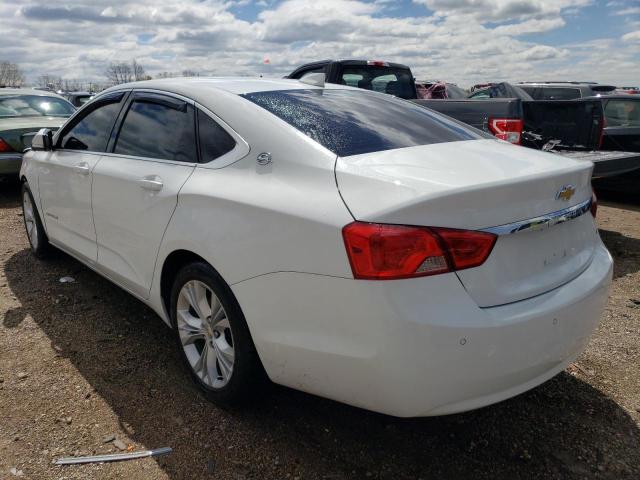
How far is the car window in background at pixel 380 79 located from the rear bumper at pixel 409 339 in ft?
18.8

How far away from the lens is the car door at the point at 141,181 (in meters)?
2.79

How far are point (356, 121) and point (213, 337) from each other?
126 centimetres

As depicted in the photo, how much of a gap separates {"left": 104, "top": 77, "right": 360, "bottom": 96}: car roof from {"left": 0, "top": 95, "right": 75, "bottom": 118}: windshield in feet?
21.5

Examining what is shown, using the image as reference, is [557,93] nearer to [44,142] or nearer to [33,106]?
[33,106]

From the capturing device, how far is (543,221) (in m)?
2.11

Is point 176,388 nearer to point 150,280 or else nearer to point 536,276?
point 150,280

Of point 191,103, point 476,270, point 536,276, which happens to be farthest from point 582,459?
point 191,103

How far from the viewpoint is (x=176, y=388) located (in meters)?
2.93

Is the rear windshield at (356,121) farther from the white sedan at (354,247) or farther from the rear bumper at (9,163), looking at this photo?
the rear bumper at (9,163)

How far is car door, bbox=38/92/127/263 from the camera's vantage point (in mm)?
3576

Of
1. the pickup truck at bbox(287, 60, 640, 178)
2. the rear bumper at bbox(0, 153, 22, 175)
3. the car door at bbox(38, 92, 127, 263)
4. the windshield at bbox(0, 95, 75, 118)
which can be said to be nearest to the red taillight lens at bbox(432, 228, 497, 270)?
the car door at bbox(38, 92, 127, 263)

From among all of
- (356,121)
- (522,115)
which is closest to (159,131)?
(356,121)

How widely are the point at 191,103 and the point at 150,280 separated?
3.25ft

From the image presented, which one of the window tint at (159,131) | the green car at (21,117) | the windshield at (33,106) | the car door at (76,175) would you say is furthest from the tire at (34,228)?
the windshield at (33,106)
